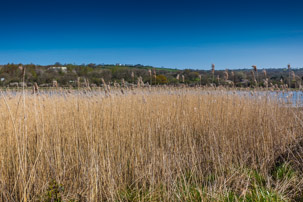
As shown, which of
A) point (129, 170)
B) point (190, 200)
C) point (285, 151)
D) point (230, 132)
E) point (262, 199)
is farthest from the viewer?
point (230, 132)

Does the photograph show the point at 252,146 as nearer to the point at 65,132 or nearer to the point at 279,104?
the point at 279,104

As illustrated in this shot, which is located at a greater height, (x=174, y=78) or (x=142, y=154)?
(x=174, y=78)

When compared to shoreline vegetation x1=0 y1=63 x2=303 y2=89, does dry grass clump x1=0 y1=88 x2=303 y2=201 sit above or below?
below

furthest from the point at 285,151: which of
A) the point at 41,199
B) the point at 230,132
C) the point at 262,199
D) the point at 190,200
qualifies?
the point at 41,199

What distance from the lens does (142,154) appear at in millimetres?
3074

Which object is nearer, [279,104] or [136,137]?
[136,137]

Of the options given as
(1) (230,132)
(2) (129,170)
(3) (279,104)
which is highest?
(3) (279,104)

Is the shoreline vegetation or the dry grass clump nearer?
→ the dry grass clump

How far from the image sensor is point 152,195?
2.15m

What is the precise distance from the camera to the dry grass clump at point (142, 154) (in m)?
2.10

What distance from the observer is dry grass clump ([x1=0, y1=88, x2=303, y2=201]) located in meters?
2.10

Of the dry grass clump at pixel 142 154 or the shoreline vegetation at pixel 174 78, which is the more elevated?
the shoreline vegetation at pixel 174 78

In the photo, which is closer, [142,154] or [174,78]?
[142,154]

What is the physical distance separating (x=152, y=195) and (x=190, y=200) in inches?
14.9
